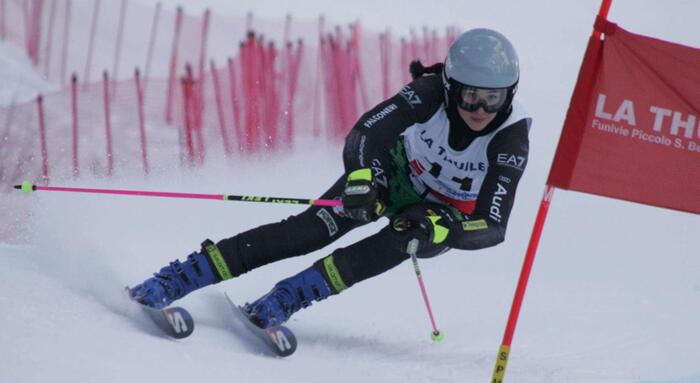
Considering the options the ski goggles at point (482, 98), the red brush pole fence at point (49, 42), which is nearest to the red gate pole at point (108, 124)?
the red brush pole fence at point (49, 42)

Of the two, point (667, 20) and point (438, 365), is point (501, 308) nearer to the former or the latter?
point (438, 365)

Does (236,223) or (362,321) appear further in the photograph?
(236,223)

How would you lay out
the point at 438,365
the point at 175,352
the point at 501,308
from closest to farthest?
1. the point at 175,352
2. the point at 438,365
3. the point at 501,308

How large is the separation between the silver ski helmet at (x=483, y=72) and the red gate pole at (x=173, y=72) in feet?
10.6

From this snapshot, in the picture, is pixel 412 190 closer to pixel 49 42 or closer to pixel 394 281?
pixel 394 281

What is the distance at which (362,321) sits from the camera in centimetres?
495

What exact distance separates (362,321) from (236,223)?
1772 mm

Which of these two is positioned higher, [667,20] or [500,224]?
[667,20]

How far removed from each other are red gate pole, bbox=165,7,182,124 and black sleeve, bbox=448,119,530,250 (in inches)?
132

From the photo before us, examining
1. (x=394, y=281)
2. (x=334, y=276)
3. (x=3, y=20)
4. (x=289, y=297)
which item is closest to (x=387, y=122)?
(x=334, y=276)

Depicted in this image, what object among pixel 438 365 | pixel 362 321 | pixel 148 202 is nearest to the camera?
pixel 438 365

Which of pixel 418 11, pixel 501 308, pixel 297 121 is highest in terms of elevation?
pixel 418 11

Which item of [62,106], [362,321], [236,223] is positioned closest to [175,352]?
[362,321]

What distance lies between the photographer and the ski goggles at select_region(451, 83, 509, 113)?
3.75 metres
